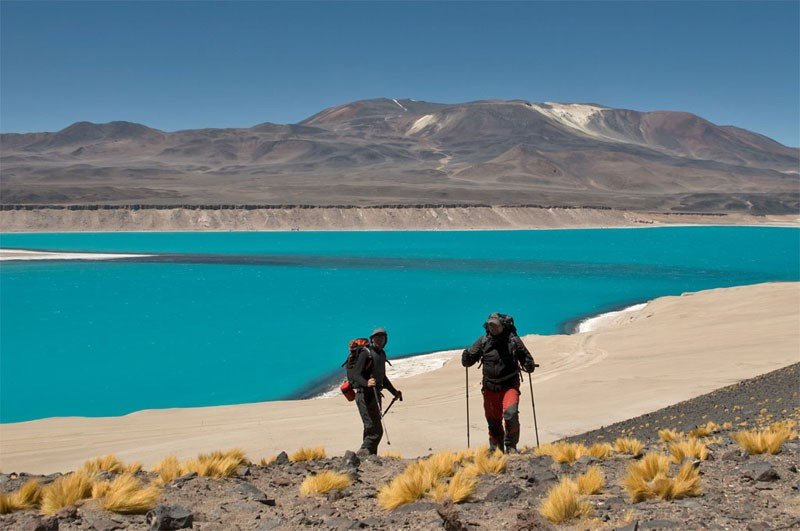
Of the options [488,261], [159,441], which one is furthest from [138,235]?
[159,441]

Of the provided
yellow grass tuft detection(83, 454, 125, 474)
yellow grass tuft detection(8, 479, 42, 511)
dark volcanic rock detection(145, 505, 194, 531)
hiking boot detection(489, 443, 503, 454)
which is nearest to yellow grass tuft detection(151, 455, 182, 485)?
yellow grass tuft detection(83, 454, 125, 474)

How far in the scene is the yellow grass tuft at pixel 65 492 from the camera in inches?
249

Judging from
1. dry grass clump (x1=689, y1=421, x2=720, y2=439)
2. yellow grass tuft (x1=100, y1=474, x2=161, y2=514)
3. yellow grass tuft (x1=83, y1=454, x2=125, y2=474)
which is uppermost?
yellow grass tuft (x1=83, y1=454, x2=125, y2=474)

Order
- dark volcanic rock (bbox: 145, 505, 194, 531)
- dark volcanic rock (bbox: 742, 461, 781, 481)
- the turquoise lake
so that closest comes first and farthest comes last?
dark volcanic rock (bbox: 145, 505, 194, 531) → dark volcanic rock (bbox: 742, 461, 781, 481) → the turquoise lake

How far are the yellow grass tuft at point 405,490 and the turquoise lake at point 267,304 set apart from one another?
14.8 m

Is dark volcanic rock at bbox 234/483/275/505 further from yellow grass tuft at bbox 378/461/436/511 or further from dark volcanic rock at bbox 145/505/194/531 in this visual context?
yellow grass tuft at bbox 378/461/436/511

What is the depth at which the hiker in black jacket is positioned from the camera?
343 inches

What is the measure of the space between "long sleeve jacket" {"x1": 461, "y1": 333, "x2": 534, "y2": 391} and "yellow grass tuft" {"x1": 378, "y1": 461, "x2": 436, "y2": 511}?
1.95 m

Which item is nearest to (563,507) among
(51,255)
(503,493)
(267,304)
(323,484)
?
(503,493)

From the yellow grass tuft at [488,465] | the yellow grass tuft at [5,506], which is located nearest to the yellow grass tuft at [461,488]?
the yellow grass tuft at [488,465]

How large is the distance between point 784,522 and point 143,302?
38.5 meters

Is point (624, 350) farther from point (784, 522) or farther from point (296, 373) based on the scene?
point (784, 522)

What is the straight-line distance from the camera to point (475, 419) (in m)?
14.6

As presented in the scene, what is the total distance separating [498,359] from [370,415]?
5.09 ft
